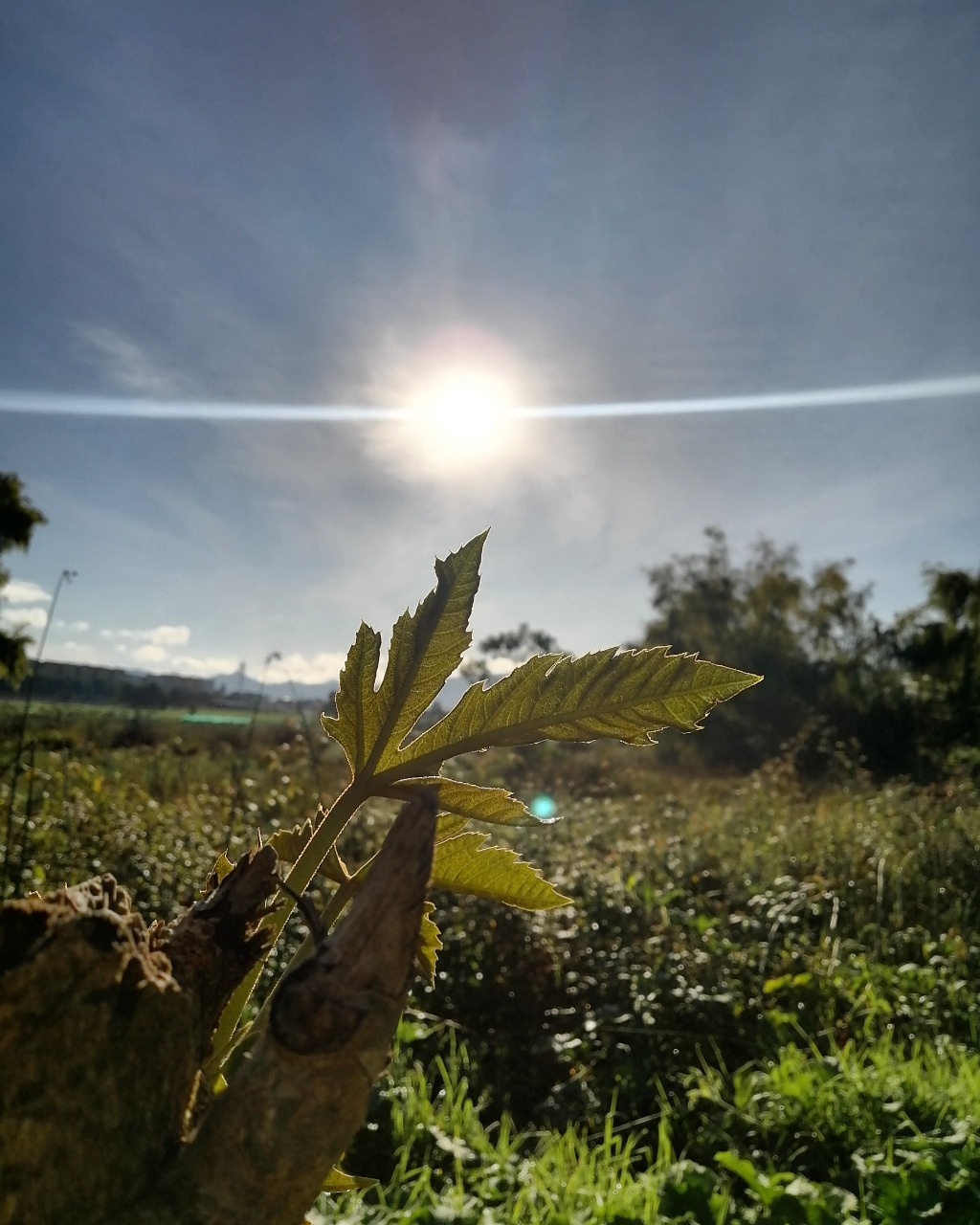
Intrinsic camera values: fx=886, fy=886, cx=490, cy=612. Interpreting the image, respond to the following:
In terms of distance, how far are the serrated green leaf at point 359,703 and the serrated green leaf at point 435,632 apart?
0.02 meters

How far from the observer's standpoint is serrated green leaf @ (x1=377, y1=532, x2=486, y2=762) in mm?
583

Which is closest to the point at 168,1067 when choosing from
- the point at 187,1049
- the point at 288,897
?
the point at 187,1049

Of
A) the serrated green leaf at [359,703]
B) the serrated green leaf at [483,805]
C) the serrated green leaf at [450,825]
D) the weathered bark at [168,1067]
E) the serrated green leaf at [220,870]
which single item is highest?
the serrated green leaf at [359,703]

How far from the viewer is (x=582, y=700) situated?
571 millimetres

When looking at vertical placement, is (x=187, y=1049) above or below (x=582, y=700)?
below

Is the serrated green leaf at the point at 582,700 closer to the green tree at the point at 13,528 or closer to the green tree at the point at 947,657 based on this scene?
the green tree at the point at 13,528

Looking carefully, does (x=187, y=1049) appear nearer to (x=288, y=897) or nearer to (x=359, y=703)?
(x=288, y=897)

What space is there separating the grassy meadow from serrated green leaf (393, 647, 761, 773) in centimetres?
197

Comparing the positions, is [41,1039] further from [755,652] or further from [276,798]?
[755,652]

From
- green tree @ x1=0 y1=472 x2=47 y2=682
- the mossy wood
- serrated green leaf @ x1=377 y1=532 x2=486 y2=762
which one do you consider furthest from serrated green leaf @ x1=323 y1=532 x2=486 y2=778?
green tree @ x1=0 y1=472 x2=47 y2=682

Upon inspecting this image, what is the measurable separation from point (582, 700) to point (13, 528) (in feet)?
44.9

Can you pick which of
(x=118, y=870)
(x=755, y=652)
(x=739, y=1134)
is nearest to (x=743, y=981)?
(x=739, y=1134)

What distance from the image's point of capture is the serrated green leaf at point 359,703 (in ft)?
1.96

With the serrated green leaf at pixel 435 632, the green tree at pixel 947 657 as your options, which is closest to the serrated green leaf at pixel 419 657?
the serrated green leaf at pixel 435 632
